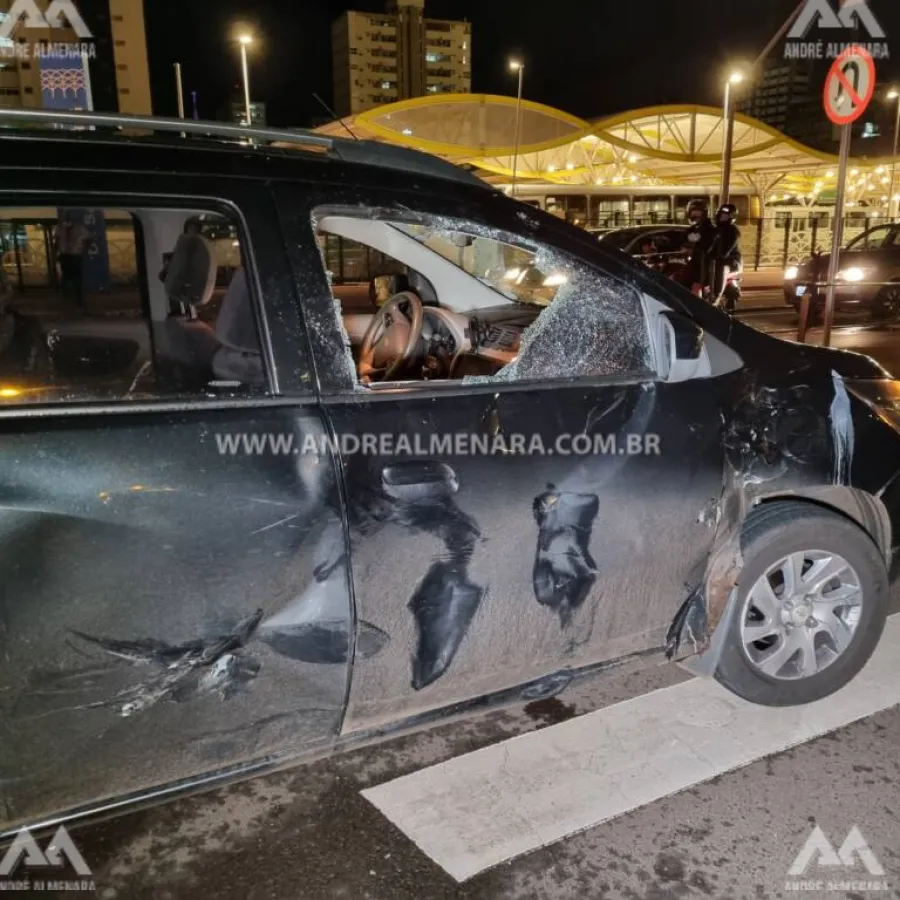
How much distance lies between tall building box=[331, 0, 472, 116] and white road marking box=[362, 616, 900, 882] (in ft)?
457

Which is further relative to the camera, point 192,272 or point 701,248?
point 701,248

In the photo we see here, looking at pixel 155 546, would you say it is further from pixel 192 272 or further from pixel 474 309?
pixel 474 309

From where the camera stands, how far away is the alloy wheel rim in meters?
3.05

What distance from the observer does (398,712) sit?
2461 millimetres

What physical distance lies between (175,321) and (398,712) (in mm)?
1281

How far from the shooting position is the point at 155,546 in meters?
2.01

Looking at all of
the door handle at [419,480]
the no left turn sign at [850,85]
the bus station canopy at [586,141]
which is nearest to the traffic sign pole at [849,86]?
the no left turn sign at [850,85]

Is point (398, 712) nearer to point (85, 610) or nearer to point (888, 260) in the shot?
point (85, 610)

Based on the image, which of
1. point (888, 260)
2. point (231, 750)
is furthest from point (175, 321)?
point (888, 260)

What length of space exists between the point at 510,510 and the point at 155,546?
992 millimetres

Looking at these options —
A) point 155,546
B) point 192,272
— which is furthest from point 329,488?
point 192,272

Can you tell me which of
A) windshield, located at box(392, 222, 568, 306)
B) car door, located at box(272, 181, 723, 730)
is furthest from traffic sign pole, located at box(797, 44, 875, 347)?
car door, located at box(272, 181, 723, 730)

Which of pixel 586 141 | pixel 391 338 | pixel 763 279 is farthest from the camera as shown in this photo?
pixel 586 141

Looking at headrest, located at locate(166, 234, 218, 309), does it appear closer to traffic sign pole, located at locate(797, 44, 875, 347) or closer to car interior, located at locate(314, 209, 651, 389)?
car interior, located at locate(314, 209, 651, 389)
